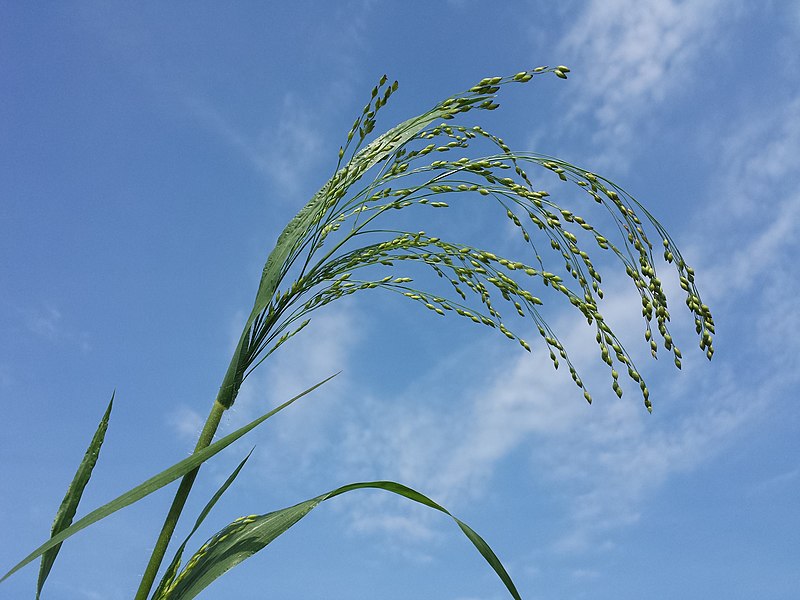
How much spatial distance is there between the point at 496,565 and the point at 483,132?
1.19 m

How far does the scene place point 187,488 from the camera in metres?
1.72

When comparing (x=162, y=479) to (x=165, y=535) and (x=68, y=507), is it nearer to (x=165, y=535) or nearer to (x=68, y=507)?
(x=165, y=535)

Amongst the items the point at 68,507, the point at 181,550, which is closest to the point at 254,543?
the point at 181,550

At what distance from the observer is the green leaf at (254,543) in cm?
168

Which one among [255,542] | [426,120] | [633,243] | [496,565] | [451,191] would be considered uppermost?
[426,120]

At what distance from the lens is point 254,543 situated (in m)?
1.71

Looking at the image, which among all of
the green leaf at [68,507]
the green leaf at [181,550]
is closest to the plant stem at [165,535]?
the green leaf at [181,550]

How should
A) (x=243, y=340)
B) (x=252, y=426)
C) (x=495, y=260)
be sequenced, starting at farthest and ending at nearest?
(x=495, y=260) < (x=243, y=340) < (x=252, y=426)

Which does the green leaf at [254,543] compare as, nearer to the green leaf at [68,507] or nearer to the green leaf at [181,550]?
the green leaf at [181,550]

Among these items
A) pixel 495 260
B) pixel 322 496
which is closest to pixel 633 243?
pixel 495 260

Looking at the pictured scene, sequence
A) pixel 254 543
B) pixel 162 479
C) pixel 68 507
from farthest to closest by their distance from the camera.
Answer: pixel 68 507
pixel 254 543
pixel 162 479

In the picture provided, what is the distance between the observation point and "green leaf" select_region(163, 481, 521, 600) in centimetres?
168

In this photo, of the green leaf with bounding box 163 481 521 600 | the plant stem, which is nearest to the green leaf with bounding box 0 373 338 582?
the plant stem

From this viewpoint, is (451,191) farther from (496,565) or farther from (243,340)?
(496,565)
